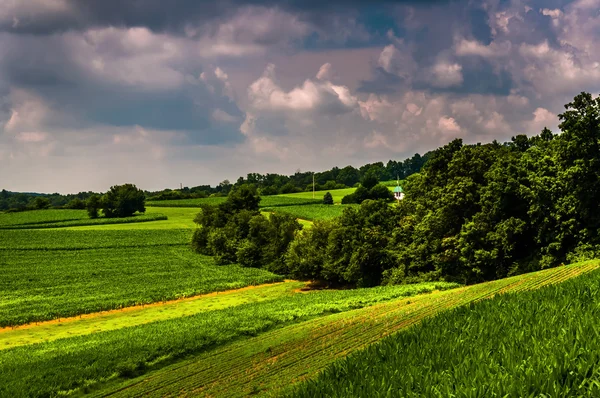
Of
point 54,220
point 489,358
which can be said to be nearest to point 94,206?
point 54,220

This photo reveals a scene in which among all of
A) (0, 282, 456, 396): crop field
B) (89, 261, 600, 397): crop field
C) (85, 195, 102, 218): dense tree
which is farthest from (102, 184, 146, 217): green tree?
(89, 261, 600, 397): crop field

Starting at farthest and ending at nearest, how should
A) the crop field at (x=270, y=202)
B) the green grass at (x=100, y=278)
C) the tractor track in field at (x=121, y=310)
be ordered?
1. the crop field at (x=270, y=202)
2. the green grass at (x=100, y=278)
3. the tractor track in field at (x=121, y=310)

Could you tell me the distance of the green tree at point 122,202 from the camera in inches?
4596

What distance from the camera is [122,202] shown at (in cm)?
11700

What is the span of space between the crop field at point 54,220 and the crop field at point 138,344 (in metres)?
71.0

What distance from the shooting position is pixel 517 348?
702 cm

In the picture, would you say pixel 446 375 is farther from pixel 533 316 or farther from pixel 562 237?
A: pixel 562 237

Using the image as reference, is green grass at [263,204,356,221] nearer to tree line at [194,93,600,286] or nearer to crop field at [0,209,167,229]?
crop field at [0,209,167,229]

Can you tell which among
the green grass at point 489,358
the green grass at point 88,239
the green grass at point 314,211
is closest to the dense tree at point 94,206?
the green grass at point 88,239

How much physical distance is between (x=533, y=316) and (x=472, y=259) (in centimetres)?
3068

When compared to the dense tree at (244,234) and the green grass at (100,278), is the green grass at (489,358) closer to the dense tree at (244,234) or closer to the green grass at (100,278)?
the green grass at (100,278)

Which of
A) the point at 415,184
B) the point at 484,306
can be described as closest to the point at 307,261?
the point at 415,184

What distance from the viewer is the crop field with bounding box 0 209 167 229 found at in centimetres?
9850

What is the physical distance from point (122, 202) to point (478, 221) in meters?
102
